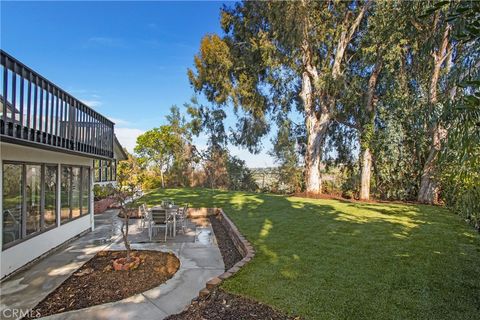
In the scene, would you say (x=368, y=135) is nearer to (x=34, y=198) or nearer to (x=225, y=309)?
(x=225, y=309)

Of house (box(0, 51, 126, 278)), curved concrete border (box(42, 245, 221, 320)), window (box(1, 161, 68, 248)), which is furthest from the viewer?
window (box(1, 161, 68, 248))

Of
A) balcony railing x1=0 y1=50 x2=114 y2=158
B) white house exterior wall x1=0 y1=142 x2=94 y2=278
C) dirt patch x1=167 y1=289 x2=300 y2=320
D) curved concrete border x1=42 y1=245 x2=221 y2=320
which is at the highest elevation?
balcony railing x1=0 y1=50 x2=114 y2=158

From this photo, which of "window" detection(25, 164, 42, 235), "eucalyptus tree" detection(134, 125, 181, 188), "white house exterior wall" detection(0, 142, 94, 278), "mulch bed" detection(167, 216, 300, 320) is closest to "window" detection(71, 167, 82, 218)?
"white house exterior wall" detection(0, 142, 94, 278)

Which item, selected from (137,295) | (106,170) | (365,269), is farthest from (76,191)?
(106,170)

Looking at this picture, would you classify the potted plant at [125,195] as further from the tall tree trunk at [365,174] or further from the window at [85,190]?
the tall tree trunk at [365,174]

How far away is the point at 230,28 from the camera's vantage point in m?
19.0

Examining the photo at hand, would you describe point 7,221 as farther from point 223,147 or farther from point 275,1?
point 223,147

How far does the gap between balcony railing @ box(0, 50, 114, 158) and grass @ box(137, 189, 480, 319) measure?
12.5ft

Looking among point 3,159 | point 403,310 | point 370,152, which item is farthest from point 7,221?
point 370,152

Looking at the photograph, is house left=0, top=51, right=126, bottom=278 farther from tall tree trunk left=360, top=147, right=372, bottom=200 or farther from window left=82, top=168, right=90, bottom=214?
Answer: tall tree trunk left=360, top=147, right=372, bottom=200

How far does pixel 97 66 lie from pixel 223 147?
9925 millimetres

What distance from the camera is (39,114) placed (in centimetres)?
507

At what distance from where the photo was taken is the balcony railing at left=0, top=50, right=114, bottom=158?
4172mm

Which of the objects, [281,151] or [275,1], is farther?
[281,151]
